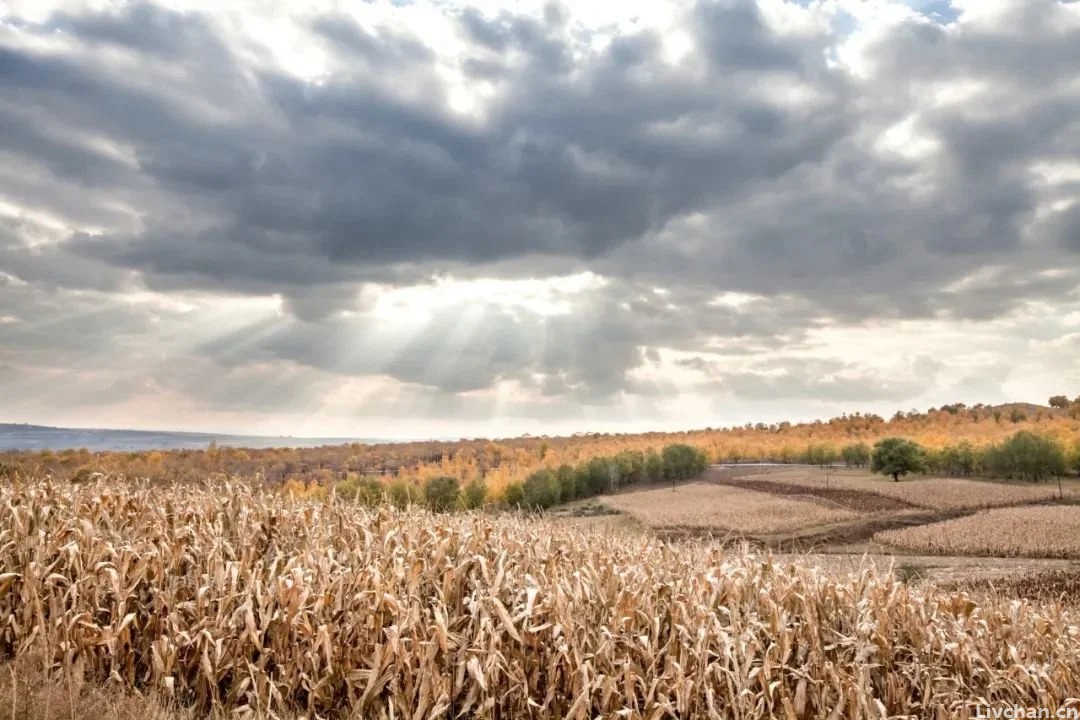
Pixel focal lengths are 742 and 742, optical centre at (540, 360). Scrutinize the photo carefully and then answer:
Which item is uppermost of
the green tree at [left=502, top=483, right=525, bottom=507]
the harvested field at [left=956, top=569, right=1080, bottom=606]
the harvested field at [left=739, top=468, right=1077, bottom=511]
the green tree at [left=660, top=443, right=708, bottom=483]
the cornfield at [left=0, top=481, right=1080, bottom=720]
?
the cornfield at [left=0, top=481, right=1080, bottom=720]

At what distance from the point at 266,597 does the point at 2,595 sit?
3824 mm

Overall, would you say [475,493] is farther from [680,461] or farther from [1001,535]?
[1001,535]

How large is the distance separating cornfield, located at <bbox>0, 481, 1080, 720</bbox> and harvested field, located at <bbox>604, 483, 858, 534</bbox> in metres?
44.1

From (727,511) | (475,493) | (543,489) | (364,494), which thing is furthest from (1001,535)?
(475,493)

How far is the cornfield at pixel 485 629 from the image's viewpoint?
7.89 metres

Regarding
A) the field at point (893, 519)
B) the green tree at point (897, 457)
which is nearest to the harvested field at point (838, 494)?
the field at point (893, 519)

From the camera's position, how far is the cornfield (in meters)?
7.89

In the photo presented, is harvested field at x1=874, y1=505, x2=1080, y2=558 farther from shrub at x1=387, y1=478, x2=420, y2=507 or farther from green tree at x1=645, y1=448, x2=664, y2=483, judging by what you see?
green tree at x1=645, y1=448, x2=664, y2=483

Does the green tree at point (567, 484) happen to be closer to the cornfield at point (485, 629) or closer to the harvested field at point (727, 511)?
the harvested field at point (727, 511)

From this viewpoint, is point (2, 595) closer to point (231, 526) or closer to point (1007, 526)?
point (231, 526)

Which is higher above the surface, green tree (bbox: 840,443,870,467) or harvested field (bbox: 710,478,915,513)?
green tree (bbox: 840,443,870,467)

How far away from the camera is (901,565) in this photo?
139ft

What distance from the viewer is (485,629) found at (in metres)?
8.23

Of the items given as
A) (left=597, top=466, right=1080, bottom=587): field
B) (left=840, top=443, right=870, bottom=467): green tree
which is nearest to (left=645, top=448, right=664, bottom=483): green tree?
(left=597, top=466, right=1080, bottom=587): field
